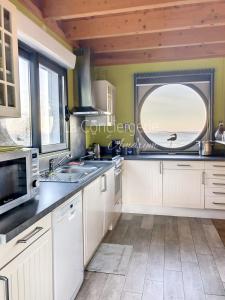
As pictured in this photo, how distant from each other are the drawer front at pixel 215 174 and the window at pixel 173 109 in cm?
66

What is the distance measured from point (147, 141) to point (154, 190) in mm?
918

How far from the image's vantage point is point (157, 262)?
2502 mm

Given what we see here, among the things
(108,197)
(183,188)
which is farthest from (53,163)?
(183,188)

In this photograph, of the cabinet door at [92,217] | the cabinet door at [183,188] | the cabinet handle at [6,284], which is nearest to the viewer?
the cabinet handle at [6,284]

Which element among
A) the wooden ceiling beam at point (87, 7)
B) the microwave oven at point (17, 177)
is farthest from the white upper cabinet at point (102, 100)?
the microwave oven at point (17, 177)

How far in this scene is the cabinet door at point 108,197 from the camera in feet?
9.42

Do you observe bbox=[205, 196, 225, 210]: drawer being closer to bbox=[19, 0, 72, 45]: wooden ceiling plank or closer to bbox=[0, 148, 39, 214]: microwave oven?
bbox=[0, 148, 39, 214]: microwave oven

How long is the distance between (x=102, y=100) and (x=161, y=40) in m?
1.15

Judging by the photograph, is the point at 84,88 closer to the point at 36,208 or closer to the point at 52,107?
the point at 52,107

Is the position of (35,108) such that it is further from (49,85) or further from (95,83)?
(95,83)

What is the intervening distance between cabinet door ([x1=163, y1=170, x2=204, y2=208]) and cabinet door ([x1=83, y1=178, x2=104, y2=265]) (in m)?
1.40

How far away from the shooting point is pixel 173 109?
14.0ft

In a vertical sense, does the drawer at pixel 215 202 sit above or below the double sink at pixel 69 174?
below

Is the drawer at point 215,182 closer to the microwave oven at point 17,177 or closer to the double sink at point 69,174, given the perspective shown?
the double sink at point 69,174
